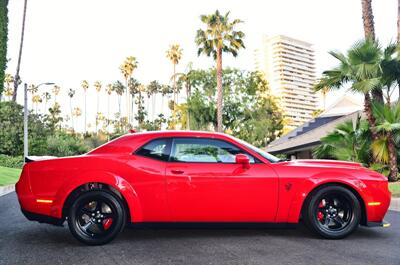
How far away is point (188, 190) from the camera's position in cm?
563

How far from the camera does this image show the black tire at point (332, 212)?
19.0ft

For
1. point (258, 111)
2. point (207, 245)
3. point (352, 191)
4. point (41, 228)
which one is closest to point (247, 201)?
point (207, 245)

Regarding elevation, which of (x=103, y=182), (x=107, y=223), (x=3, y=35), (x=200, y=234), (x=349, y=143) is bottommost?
(x=200, y=234)

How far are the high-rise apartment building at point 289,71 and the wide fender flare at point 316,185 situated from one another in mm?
171689

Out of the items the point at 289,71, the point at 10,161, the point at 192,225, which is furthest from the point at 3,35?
the point at 289,71

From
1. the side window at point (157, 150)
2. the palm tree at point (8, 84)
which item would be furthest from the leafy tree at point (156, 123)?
the side window at point (157, 150)

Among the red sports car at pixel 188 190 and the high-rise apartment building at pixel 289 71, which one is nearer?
Result: the red sports car at pixel 188 190

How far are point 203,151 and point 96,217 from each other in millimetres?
1565

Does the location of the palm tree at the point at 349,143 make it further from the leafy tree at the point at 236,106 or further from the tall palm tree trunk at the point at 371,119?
the leafy tree at the point at 236,106

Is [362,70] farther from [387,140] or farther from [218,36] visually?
[218,36]

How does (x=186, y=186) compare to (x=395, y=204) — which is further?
(x=395, y=204)

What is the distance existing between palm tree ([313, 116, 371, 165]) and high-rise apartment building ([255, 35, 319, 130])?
16145cm

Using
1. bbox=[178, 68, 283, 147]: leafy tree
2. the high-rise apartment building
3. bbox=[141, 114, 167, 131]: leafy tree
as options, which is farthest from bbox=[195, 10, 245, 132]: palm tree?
the high-rise apartment building

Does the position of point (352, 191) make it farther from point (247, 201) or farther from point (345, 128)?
point (345, 128)
